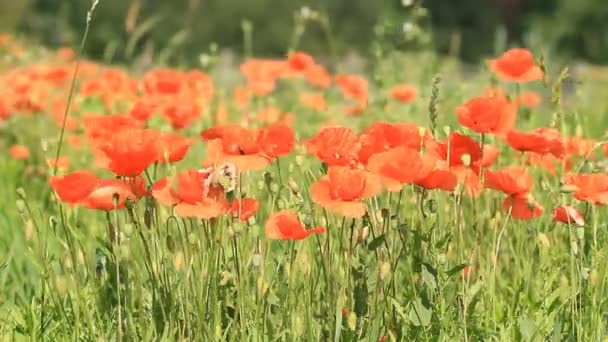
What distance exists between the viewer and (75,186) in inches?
69.1

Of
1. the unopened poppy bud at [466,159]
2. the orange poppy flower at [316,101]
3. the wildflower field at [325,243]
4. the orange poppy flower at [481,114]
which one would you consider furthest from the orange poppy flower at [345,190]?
the orange poppy flower at [316,101]

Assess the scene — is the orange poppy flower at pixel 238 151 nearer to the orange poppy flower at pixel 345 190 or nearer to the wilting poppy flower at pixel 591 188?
the orange poppy flower at pixel 345 190

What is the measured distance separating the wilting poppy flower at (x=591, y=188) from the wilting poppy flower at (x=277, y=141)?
1.83 feet

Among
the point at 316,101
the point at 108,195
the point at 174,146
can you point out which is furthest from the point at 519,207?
the point at 316,101

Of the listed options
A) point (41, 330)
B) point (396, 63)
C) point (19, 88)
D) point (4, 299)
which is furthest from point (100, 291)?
point (396, 63)

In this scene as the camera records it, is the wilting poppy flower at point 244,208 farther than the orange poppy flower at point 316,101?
No

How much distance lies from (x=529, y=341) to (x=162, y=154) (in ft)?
2.56

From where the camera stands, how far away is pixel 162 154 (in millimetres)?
1867

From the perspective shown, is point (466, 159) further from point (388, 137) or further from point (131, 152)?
point (131, 152)

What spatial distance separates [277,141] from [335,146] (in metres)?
0.12

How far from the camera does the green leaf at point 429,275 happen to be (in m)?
1.87

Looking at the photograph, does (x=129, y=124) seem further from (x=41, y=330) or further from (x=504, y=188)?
(x=504, y=188)

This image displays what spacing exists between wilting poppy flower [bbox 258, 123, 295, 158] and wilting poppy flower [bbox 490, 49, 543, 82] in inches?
29.2

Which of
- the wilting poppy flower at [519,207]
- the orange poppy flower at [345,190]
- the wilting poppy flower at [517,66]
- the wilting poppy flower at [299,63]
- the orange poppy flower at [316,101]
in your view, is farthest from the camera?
the orange poppy flower at [316,101]
